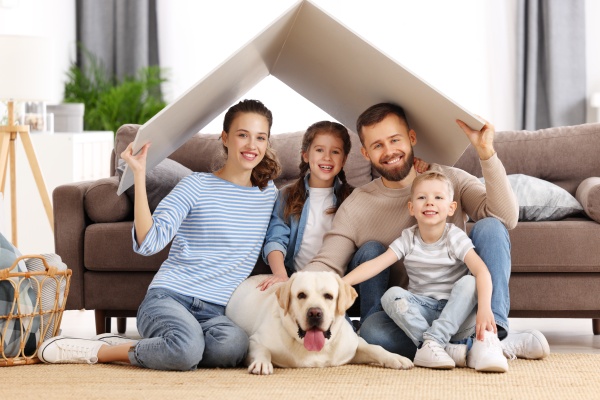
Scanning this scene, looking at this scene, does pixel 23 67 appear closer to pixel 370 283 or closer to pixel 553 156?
pixel 370 283

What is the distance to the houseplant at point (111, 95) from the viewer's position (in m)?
6.13

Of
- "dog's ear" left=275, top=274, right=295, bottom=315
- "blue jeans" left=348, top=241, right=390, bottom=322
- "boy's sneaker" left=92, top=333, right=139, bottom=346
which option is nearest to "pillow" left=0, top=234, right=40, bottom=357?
"boy's sneaker" left=92, top=333, right=139, bottom=346

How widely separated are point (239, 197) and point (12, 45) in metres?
1.97

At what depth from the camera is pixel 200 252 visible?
104 inches

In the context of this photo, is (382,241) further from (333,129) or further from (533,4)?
(533,4)

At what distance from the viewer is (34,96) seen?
4.18 metres

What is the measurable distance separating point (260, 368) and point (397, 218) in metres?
0.71

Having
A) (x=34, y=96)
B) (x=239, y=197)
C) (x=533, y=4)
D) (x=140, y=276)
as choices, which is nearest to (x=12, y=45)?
(x=34, y=96)

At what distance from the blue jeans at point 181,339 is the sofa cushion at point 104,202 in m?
0.75

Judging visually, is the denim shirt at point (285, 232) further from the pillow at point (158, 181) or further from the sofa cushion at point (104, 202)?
the sofa cushion at point (104, 202)

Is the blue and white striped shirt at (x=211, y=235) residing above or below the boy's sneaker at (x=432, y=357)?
above

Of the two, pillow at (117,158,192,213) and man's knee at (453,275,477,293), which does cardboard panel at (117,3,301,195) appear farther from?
man's knee at (453,275,477,293)

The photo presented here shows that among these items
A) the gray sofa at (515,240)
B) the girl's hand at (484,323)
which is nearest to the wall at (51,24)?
the gray sofa at (515,240)

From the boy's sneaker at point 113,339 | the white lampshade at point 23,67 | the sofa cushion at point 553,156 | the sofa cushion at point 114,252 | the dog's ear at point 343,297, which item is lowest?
the boy's sneaker at point 113,339
